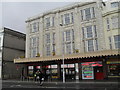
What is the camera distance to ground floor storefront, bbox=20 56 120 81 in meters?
23.3

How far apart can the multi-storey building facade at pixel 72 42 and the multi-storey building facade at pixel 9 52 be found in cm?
658

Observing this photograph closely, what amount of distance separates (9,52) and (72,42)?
1895cm

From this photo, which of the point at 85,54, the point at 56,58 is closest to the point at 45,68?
the point at 56,58

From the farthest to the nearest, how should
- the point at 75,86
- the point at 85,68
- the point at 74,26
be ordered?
the point at 74,26, the point at 85,68, the point at 75,86

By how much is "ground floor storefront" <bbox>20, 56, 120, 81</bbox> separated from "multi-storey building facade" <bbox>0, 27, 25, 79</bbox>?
9.40 meters

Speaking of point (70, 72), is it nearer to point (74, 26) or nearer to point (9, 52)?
point (74, 26)

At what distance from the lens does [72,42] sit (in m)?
28.7

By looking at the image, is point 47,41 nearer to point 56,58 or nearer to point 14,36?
point 56,58

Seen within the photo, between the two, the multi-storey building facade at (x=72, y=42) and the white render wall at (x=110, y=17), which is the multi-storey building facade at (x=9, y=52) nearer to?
the multi-storey building facade at (x=72, y=42)

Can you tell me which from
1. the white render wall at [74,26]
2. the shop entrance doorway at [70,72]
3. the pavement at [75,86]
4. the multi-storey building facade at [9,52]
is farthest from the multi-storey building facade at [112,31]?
the multi-storey building facade at [9,52]

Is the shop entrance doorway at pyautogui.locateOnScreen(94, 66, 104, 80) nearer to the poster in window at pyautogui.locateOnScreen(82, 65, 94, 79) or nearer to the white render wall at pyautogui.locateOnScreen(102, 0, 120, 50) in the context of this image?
the poster in window at pyautogui.locateOnScreen(82, 65, 94, 79)

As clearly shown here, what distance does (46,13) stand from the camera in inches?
1320

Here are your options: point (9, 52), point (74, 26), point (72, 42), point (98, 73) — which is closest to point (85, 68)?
point (98, 73)

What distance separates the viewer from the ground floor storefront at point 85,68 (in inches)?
916
